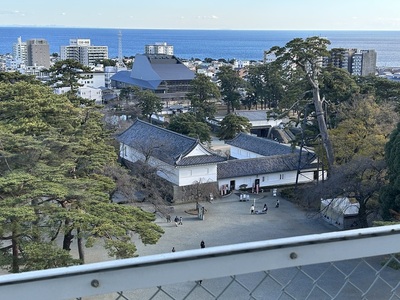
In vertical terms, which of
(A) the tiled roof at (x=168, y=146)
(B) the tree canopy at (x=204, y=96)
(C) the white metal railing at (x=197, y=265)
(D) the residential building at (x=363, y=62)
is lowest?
(A) the tiled roof at (x=168, y=146)

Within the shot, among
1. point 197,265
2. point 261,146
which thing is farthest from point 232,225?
point 197,265

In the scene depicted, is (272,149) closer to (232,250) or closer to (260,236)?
(260,236)

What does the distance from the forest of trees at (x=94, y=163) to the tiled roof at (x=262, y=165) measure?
895 mm

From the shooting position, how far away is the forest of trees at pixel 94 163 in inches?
295

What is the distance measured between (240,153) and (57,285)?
2041 centimetres

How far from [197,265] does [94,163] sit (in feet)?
29.1

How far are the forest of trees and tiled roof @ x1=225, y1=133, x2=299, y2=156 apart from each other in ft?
4.99

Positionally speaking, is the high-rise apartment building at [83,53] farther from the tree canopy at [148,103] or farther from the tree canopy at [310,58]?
the tree canopy at [310,58]

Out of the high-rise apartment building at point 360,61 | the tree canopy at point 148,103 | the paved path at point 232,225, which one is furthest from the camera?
the high-rise apartment building at point 360,61

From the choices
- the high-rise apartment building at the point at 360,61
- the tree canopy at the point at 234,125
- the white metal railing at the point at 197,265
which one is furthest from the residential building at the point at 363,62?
the white metal railing at the point at 197,265

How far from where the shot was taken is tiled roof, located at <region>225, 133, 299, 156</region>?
19.8 meters

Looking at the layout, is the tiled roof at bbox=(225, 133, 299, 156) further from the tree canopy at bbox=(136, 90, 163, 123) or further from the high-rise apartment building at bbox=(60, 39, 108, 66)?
the high-rise apartment building at bbox=(60, 39, 108, 66)

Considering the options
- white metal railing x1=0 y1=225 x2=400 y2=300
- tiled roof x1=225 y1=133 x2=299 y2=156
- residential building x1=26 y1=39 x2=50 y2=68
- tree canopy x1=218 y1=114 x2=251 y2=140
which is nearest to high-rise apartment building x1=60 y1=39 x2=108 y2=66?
residential building x1=26 y1=39 x2=50 y2=68

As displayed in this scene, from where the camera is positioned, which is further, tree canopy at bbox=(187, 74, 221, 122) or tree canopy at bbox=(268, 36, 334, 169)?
tree canopy at bbox=(187, 74, 221, 122)
